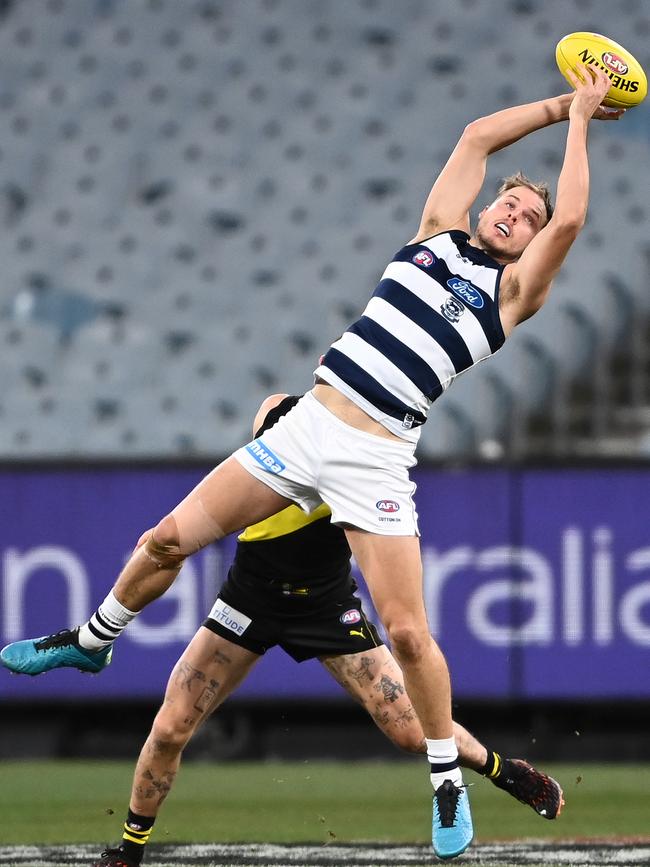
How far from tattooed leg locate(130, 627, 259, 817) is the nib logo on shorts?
2.44 feet

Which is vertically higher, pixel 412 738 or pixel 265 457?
pixel 265 457

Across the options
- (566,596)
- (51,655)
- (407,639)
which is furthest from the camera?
(566,596)

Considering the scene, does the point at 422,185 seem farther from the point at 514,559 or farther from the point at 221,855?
the point at 221,855

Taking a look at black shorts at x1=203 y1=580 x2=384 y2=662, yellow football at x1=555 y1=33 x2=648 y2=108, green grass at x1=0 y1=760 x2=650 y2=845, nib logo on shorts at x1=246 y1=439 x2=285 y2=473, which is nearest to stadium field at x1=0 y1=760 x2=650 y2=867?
green grass at x1=0 y1=760 x2=650 y2=845

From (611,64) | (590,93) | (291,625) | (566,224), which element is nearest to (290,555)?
(291,625)

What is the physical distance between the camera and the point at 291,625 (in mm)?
5684

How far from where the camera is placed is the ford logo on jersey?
5262 millimetres

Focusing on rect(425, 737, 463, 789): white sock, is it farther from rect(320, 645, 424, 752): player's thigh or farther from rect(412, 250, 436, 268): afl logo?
rect(412, 250, 436, 268): afl logo

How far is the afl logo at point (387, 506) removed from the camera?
16.7 feet

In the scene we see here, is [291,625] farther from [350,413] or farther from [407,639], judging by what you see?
[350,413]

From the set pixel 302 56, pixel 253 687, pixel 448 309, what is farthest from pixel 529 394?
pixel 448 309

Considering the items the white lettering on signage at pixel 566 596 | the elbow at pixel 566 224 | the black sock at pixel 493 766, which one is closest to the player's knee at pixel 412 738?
the black sock at pixel 493 766

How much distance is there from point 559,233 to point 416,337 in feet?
1.86

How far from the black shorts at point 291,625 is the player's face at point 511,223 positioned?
139 centimetres
